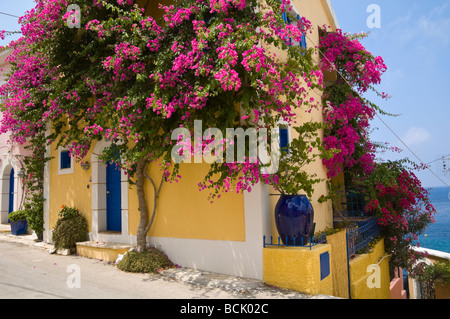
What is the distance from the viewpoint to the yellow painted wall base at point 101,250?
736cm

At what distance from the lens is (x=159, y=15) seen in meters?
7.49

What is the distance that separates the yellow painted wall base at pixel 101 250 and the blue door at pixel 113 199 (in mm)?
682

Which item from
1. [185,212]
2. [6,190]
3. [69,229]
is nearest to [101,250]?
[69,229]

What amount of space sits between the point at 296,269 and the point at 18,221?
31.5 feet

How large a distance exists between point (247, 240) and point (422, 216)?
6119 millimetres

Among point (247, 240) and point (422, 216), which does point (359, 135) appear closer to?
point (422, 216)

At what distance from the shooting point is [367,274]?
7.60 meters

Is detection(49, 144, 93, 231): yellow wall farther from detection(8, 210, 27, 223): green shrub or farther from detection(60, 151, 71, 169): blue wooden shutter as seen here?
detection(8, 210, 27, 223): green shrub

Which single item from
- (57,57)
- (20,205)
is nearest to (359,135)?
(57,57)

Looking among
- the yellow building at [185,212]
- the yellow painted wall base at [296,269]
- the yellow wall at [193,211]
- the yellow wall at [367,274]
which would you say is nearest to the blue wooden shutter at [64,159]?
the yellow building at [185,212]

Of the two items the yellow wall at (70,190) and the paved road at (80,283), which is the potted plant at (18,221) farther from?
the paved road at (80,283)

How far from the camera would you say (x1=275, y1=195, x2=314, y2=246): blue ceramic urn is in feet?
18.0

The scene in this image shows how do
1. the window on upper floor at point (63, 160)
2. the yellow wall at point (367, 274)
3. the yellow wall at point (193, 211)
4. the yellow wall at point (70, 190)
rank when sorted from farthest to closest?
the window on upper floor at point (63, 160) < the yellow wall at point (70, 190) < the yellow wall at point (367, 274) < the yellow wall at point (193, 211)

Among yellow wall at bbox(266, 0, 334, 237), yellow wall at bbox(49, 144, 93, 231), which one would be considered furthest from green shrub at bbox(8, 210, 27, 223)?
yellow wall at bbox(266, 0, 334, 237)
